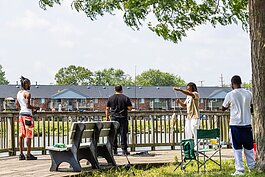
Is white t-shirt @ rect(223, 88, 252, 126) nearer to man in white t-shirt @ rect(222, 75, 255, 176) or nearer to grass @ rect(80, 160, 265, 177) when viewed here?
man in white t-shirt @ rect(222, 75, 255, 176)

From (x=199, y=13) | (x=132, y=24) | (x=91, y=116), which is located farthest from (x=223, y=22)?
(x=91, y=116)

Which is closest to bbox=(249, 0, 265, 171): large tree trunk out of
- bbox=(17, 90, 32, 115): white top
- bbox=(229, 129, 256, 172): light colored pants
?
bbox=(229, 129, 256, 172): light colored pants

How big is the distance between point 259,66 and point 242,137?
109 cm

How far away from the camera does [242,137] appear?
762 cm

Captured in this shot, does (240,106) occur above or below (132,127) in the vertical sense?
above

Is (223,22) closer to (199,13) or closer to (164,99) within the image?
(199,13)

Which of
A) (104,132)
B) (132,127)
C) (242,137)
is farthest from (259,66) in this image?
(132,127)

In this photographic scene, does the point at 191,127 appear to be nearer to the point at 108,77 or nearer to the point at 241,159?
the point at 241,159

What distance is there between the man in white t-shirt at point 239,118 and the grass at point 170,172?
1.20 ft

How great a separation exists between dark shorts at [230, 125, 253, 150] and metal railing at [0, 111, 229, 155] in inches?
185

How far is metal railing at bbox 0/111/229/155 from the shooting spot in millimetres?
11172

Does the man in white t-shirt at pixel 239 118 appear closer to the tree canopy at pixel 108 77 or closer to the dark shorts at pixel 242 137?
the dark shorts at pixel 242 137

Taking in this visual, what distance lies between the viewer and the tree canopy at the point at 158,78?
4643 inches

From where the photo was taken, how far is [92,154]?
862cm
